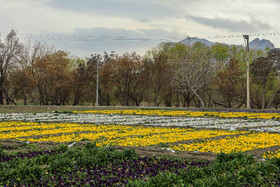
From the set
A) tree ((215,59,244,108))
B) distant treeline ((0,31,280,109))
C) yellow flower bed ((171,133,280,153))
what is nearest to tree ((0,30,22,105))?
distant treeline ((0,31,280,109))

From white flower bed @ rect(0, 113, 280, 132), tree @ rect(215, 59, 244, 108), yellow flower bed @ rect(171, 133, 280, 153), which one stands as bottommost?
white flower bed @ rect(0, 113, 280, 132)

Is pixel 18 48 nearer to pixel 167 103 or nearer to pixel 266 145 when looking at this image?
pixel 167 103

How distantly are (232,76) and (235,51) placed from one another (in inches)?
792

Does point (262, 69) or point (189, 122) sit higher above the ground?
point (262, 69)

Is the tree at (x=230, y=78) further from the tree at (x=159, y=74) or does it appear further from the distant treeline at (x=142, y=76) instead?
the tree at (x=159, y=74)

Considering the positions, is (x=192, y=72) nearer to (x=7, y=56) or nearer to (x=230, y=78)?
(x=230, y=78)

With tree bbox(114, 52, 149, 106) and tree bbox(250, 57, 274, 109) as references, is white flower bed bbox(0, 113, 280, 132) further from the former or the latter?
tree bbox(114, 52, 149, 106)

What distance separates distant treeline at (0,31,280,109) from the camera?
5772cm

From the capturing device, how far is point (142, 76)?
6378cm

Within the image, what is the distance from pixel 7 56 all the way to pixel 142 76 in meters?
23.8

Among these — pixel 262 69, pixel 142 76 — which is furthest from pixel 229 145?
pixel 142 76

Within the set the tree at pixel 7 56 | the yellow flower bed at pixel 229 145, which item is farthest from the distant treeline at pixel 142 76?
the yellow flower bed at pixel 229 145

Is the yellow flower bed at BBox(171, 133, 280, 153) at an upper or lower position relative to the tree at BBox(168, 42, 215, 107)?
lower

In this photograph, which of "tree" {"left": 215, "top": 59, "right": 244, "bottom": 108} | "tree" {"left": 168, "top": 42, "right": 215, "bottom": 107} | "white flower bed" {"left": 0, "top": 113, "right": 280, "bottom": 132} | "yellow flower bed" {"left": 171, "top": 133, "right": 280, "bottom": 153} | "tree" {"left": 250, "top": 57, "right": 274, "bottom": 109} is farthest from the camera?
"tree" {"left": 168, "top": 42, "right": 215, "bottom": 107}
